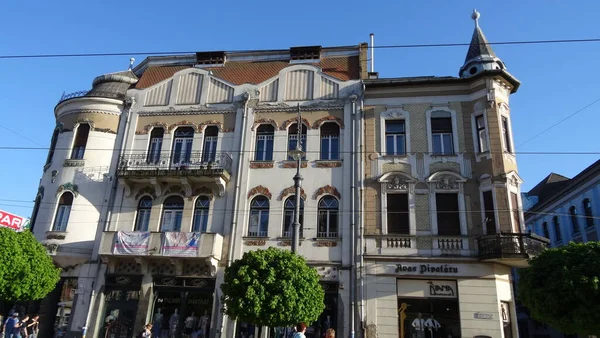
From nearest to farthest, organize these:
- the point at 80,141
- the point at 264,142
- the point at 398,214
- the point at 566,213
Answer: the point at 398,214
the point at 264,142
the point at 80,141
the point at 566,213

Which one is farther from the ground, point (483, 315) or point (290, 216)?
point (290, 216)

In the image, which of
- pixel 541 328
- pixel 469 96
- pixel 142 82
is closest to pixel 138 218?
pixel 142 82

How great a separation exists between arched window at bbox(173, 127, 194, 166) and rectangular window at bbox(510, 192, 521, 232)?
15011 mm

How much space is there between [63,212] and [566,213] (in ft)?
107

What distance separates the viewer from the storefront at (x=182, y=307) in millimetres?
18922

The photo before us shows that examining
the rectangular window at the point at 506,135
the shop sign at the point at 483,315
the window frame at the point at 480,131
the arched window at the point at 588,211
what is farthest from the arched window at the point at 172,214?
the arched window at the point at 588,211

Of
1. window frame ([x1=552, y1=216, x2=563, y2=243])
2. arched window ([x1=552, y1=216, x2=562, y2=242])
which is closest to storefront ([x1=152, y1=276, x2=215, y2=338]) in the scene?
window frame ([x1=552, y1=216, x2=563, y2=243])

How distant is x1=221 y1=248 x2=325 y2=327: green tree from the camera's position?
1338 cm

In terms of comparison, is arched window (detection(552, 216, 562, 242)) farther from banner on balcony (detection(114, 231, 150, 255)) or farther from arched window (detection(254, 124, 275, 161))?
banner on balcony (detection(114, 231, 150, 255))

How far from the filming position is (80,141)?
22797 millimetres

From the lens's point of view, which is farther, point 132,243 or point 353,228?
point 132,243

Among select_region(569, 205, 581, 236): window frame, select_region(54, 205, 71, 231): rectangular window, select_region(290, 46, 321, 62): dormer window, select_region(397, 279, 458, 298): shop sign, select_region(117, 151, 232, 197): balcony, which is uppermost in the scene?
select_region(290, 46, 321, 62): dormer window

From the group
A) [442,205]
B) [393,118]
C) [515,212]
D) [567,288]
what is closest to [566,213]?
[515,212]

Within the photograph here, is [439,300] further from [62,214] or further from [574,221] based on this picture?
[574,221]
